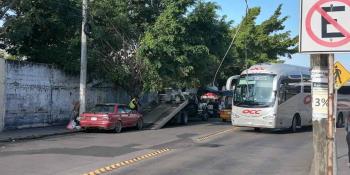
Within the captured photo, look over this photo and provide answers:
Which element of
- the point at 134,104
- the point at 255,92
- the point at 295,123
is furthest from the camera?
the point at 134,104

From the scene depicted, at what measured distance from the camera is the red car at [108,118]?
2511 cm

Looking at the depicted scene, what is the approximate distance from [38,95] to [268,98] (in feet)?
37.2

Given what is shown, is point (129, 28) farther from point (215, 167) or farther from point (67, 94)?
point (215, 167)

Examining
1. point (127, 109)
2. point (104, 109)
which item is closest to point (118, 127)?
point (104, 109)

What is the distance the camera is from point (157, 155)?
16797mm

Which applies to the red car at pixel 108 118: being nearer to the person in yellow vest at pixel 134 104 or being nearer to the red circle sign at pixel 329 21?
the person in yellow vest at pixel 134 104

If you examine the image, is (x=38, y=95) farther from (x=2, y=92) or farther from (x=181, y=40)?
(x=181, y=40)

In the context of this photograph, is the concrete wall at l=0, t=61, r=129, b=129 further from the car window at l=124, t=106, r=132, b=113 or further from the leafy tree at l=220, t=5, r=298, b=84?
the leafy tree at l=220, t=5, r=298, b=84

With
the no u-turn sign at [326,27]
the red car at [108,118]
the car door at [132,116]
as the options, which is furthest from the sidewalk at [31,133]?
the no u-turn sign at [326,27]

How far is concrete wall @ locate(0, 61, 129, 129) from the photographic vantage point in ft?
83.4

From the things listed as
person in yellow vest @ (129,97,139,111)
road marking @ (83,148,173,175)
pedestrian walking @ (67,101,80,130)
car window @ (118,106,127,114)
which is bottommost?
road marking @ (83,148,173,175)

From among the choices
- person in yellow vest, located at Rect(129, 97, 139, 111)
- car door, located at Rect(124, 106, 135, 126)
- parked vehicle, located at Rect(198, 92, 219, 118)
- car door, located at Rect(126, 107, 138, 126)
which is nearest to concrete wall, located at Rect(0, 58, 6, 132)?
car door, located at Rect(124, 106, 135, 126)

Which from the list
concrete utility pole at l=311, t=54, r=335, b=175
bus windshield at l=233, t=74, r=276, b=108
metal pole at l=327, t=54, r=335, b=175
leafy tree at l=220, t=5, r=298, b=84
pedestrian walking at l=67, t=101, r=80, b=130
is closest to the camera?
metal pole at l=327, t=54, r=335, b=175

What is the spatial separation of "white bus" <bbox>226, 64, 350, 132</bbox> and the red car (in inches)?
219
